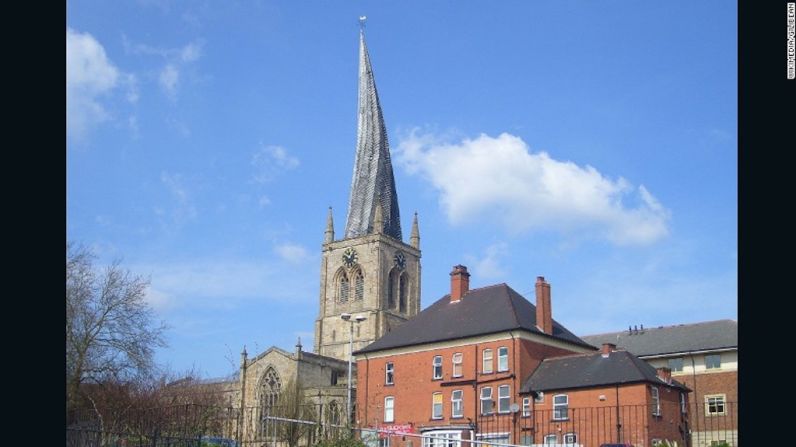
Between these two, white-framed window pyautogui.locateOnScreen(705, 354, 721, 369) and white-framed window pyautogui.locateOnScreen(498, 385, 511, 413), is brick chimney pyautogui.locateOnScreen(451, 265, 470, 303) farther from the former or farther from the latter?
white-framed window pyautogui.locateOnScreen(705, 354, 721, 369)

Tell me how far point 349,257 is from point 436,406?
5320 centimetres

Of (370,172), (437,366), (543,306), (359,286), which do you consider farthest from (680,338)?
(370,172)

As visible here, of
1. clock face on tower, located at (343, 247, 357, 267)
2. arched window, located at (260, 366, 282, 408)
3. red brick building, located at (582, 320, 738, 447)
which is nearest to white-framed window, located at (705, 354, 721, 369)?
red brick building, located at (582, 320, 738, 447)

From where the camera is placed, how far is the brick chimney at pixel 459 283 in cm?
5291

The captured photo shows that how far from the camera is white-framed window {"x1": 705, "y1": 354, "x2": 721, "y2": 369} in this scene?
172 ft

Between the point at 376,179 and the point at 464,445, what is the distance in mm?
64695

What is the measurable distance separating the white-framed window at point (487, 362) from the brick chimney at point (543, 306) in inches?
129

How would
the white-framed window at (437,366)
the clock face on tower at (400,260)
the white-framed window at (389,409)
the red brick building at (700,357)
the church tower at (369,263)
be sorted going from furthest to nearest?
the clock face on tower at (400,260), the church tower at (369,263), the red brick building at (700,357), the white-framed window at (389,409), the white-framed window at (437,366)

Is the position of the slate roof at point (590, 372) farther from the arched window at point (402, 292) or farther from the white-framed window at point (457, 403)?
the arched window at point (402, 292)

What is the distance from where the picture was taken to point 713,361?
52.7 metres

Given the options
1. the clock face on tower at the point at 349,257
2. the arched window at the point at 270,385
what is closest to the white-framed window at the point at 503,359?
the arched window at the point at 270,385

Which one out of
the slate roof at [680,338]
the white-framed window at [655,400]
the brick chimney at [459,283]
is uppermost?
the brick chimney at [459,283]

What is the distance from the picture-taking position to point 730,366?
51938 mm

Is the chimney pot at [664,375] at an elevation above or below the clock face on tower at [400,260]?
below
